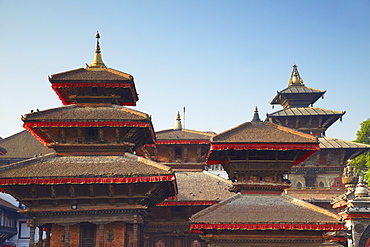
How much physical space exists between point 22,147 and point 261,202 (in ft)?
136

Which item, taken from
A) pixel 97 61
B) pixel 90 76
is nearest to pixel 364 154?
pixel 97 61

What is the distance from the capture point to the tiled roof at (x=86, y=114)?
24.8m

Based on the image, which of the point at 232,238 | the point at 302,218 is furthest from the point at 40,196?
the point at 302,218

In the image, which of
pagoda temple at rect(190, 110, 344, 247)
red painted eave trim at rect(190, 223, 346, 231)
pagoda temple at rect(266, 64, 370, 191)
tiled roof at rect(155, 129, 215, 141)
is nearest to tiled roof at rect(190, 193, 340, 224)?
pagoda temple at rect(190, 110, 344, 247)

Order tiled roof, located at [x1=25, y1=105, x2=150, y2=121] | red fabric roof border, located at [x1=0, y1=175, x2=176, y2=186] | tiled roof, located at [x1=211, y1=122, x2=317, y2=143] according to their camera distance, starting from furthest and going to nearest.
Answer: tiled roof, located at [x1=25, y1=105, x2=150, y2=121] → tiled roof, located at [x1=211, y1=122, x2=317, y2=143] → red fabric roof border, located at [x1=0, y1=175, x2=176, y2=186]

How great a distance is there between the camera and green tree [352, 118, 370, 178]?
59.0 meters

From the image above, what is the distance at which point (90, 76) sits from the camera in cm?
2706

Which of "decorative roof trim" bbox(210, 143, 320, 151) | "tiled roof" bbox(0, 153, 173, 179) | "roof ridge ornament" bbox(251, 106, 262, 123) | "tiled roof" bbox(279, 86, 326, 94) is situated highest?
"tiled roof" bbox(279, 86, 326, 94)

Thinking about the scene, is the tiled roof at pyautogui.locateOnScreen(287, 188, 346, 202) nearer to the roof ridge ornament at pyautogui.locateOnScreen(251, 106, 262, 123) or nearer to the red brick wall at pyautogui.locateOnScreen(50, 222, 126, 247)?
the roof ridge ornament at pyautogui.locateOnScreen(251, 106, 262, 123)

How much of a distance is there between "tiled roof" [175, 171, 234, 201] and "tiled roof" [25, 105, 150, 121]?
25.9 ft

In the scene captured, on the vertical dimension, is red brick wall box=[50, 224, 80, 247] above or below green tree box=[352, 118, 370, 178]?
below

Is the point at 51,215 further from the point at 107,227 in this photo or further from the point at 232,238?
the point at 232,238

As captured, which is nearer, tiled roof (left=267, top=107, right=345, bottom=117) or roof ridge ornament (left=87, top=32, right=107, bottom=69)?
roof ridge ornament (left=87, top=32, right=107, bottom=69)

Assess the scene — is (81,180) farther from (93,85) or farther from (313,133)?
(313,133)
